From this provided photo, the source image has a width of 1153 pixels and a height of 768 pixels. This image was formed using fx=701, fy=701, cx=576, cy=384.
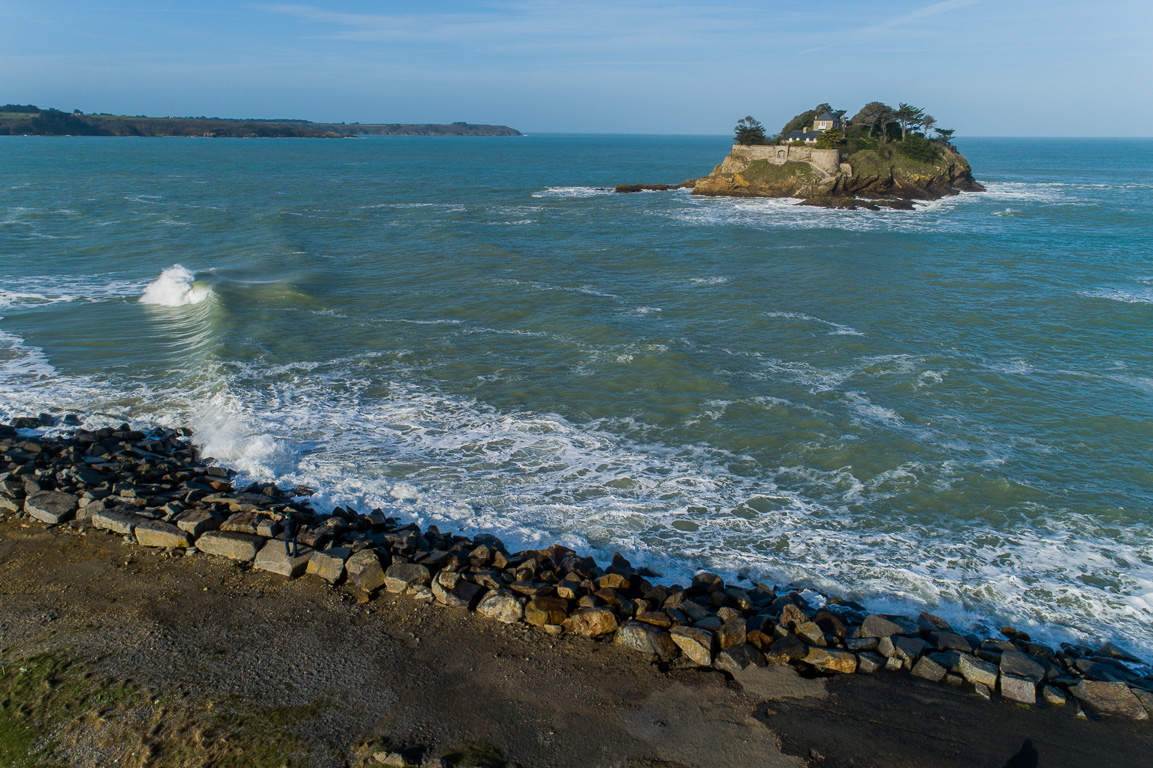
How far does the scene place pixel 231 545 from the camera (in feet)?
34.0

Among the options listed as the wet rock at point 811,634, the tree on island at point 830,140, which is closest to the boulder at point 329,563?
the wet rock at point 811,634

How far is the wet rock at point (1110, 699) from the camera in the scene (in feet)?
26.6

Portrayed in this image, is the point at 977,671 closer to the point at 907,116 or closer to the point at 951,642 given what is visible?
the point at 951,642

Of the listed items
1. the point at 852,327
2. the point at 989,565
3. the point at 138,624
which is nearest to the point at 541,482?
the point at 138,624

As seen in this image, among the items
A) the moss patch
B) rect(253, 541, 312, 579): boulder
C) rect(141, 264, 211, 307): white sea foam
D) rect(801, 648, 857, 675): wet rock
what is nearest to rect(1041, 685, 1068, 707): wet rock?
rect(801, 648, 857, 675): wet rock

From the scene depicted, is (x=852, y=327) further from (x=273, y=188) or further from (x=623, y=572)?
(x=273, y=188)

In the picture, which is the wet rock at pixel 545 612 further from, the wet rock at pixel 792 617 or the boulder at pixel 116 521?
the boulder at pixel 116 521

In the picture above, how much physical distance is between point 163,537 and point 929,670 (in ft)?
35.5

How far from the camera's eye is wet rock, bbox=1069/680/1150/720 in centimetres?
811

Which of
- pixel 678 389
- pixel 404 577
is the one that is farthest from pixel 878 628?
pixel 678 389

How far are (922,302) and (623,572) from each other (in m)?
23.0

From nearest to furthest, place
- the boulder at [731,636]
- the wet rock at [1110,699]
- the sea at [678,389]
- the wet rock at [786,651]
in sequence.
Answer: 1. the wet rock at [1110,699]
2. the wet rock at [786,651]
3. the boulder at [731,636]
4. the sea at [678,389]

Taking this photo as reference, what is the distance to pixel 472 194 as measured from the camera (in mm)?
69188

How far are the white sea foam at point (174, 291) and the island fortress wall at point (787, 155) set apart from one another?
56.2m
